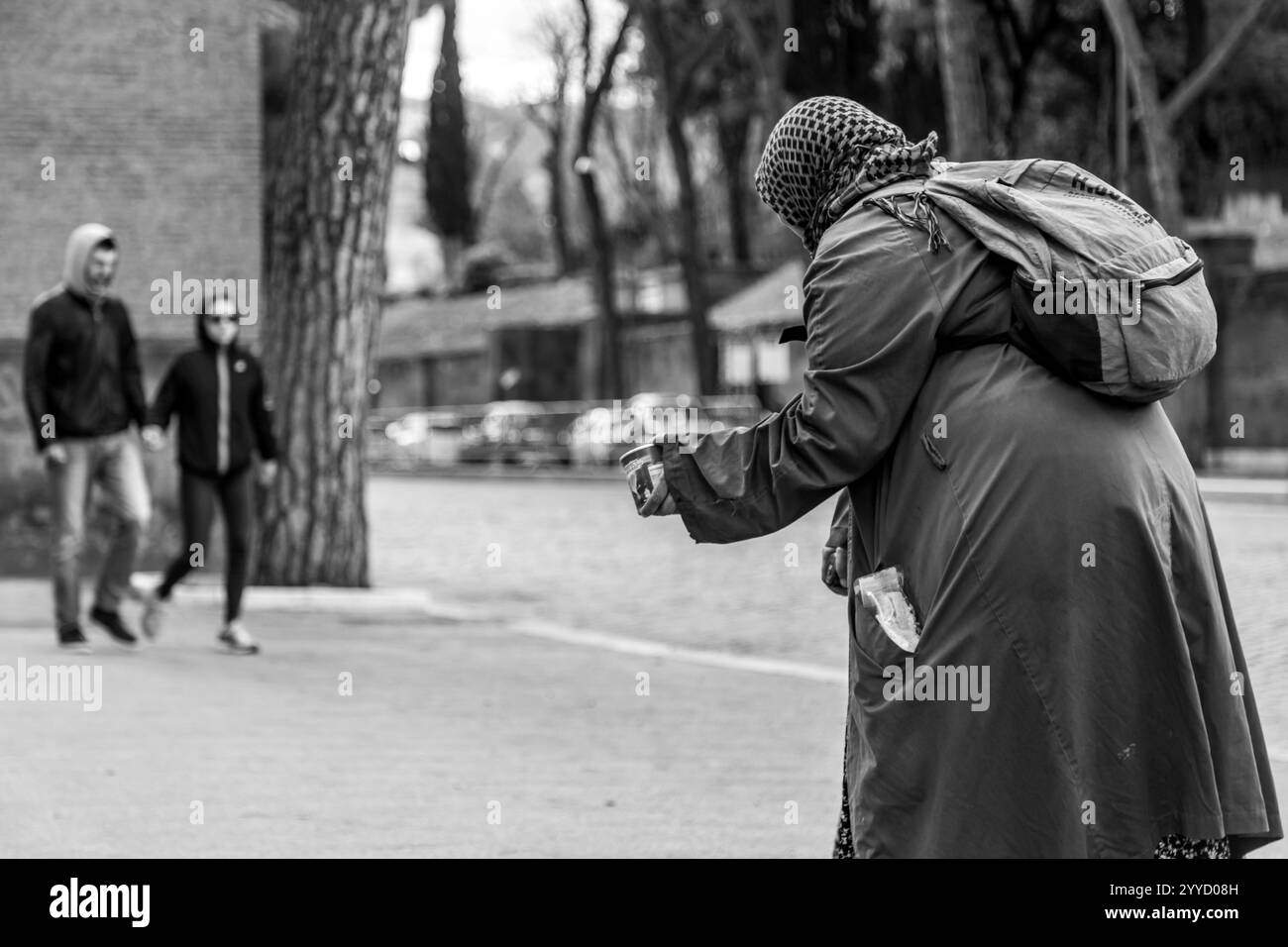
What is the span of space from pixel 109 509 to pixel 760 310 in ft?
109

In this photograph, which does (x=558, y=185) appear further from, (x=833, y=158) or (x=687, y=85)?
(x=833, y=158)

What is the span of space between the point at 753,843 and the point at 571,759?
1.61 metres

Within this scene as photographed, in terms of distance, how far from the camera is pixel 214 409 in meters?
10.3

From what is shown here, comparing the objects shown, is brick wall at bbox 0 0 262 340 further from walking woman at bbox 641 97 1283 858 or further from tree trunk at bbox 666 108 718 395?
tree trunk at bbox 666 108 718 395

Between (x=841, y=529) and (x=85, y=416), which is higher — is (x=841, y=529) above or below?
below

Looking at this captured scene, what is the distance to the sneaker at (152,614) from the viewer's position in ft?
34.2

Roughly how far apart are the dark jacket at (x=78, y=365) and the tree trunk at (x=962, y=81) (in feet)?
50.5

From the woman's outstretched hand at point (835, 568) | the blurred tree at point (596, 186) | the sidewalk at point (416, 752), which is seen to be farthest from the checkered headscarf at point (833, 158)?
the blurred tree at point (596, 186)

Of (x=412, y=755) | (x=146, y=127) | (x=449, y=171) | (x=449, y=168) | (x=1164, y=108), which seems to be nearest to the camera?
(x=412, y=755)

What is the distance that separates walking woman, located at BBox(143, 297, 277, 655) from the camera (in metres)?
10.2

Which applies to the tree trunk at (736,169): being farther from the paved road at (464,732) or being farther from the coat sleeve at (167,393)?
the coat sleeve at (167,393)

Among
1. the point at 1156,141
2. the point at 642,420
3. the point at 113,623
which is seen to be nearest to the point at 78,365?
Answer: the point at 113,623

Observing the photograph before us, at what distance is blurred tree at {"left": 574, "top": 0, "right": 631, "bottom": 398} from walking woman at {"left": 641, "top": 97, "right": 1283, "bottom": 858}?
34.7 m
